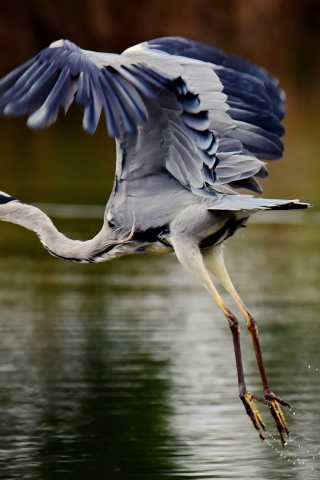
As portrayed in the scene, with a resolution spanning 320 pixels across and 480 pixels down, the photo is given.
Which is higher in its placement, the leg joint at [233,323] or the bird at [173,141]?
the bird at [173,141]

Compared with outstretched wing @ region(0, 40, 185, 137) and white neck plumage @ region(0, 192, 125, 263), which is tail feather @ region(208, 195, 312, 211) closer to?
white neck plumage @ region(0, 192, 125, 263)

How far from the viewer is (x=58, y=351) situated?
880 cm

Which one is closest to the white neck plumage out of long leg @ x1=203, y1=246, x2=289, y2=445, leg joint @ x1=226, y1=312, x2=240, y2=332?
long leg @ x1=203, y1=246, x2=289, y2=445

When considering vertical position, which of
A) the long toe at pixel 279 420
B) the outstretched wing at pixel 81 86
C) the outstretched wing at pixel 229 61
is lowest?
the long toe at pixel 279 420

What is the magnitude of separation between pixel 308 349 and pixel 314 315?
3.91ft

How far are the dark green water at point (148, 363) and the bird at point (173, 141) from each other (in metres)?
0.51

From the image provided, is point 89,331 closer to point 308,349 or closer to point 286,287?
point 308,349

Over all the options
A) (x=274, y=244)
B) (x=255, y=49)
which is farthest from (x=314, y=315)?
(x=255, y=49)

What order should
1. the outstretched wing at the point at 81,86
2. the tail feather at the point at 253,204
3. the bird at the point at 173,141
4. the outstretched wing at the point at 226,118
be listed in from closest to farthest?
1. the outstretched wing at the point at 81,86
2. the bird at the point at 173,141
3. the tail feather at the point at 253,204
4. the outstretched wing at the point at 226,118

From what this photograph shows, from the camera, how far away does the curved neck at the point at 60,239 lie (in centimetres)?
720

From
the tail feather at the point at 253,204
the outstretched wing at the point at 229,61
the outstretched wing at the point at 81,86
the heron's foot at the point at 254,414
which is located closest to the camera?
the outstretched wing at the point at 81,86

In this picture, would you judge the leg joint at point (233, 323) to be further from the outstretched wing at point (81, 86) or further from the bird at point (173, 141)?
the outstretched wing at point (81, 86)

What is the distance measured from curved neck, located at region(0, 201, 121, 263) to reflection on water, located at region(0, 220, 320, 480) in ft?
3.38

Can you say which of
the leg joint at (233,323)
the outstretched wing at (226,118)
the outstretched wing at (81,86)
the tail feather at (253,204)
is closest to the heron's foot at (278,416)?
the leg joint at (233,323)
